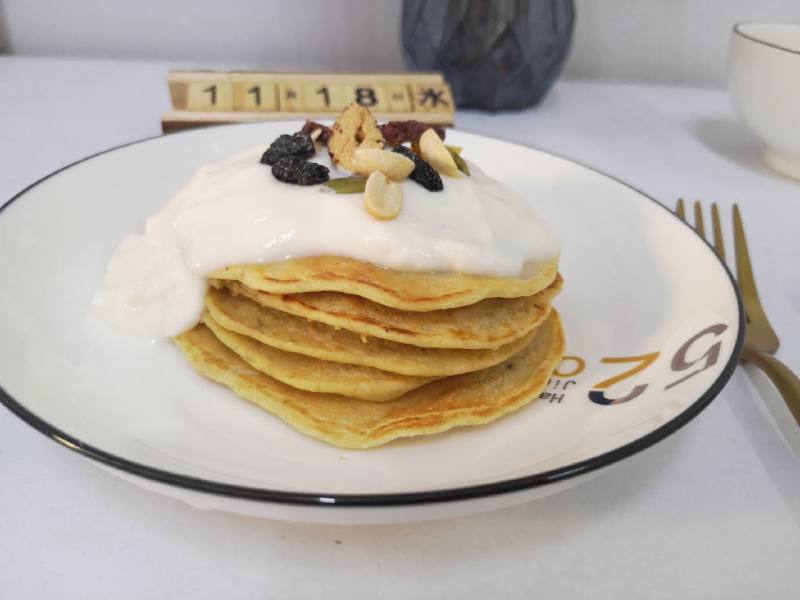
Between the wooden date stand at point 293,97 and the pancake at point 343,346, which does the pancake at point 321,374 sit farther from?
the wooden date stand at point 293,97

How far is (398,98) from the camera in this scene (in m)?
2.18

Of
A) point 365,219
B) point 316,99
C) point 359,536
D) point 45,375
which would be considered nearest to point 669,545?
point 359,536

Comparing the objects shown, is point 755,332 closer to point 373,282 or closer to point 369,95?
point 373,282

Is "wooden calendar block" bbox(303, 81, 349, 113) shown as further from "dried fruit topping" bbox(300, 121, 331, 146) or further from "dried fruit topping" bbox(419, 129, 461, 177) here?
"dried fruit topping" bbox(419, 129, 461, 177)

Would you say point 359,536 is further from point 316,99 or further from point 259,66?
point 259,66

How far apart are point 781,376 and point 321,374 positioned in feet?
2.48

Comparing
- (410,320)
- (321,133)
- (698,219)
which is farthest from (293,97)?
(410,320)

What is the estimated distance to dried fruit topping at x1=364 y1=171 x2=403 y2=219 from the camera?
3.48 feet

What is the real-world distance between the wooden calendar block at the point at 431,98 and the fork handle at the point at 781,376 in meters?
1.20

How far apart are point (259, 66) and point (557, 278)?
1.99 meters

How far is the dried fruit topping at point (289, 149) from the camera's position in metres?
1.20

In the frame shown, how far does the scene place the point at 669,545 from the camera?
3.07 ft

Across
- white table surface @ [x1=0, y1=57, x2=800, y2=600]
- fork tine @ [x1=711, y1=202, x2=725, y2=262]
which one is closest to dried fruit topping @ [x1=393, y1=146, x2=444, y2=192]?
white table surface @ [x1=0, y1=57, x2=800, y2=600]

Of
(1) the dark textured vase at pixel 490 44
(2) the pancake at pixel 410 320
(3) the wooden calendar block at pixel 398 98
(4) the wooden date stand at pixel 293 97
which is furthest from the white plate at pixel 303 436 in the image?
(1) the dark textured vase at pixel 490 44
